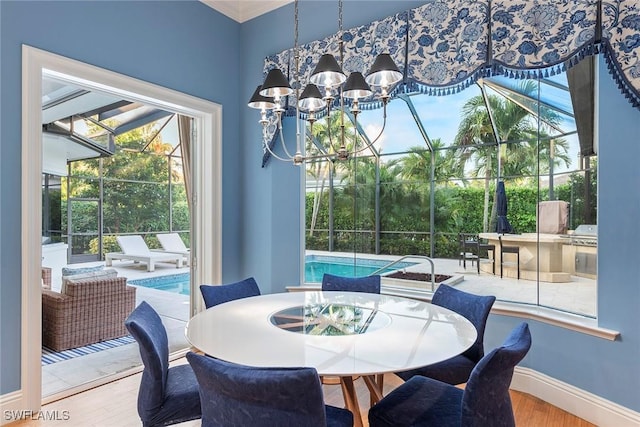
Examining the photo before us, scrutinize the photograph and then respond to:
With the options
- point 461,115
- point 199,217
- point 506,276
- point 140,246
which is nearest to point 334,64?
point 199,217

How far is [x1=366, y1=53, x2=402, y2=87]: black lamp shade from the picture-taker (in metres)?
1.78

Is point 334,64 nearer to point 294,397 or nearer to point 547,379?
point 294,397

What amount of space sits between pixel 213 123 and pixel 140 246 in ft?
19.2

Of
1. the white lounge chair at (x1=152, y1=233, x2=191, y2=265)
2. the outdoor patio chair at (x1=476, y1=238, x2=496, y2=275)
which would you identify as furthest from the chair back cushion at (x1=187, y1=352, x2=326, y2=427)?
the white lounge chair at (x1=152, y1=233, x2=191, y2=265)

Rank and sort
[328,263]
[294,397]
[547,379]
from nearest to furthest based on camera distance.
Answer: [294,397]
[547,379]
[328,263]

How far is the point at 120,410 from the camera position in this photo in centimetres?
243

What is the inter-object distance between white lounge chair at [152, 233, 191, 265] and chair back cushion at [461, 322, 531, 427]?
819 centimetres

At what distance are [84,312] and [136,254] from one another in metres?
4.80

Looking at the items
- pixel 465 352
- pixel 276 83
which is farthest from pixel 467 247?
pixel 276 83

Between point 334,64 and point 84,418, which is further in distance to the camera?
point 84,418

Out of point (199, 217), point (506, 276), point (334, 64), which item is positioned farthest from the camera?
point (199, 217)

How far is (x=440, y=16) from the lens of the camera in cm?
261

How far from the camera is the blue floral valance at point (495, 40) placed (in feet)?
6.61

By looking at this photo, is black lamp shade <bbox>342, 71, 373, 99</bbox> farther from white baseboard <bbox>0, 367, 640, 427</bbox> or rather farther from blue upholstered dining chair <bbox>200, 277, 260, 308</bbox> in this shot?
white baseboard <bbox>0, 367, 640, 427</bbox>
